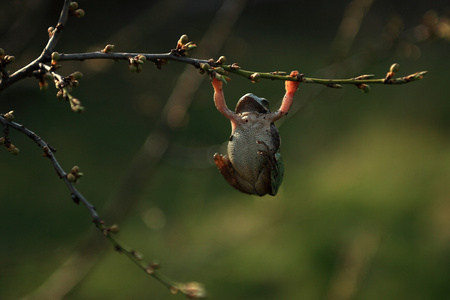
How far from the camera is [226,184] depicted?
2.52 metres

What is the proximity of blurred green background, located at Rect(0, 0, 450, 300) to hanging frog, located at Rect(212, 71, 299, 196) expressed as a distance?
2.07 ft

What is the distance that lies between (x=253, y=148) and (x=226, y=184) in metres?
1.80

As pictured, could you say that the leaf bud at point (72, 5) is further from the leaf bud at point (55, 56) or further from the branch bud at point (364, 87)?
the branch bud at point (364, 87)

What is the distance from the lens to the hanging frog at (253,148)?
725 millimetres

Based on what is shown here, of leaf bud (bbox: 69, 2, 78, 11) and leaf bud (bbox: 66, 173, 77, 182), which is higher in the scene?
leaf bud (bbox: 69, 2, 78, 11)

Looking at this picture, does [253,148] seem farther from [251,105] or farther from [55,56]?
[55,56]

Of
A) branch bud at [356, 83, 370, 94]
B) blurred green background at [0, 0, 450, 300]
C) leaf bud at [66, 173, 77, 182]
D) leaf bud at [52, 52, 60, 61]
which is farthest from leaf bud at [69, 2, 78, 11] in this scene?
blurred green background at [0, 0, 450, 300]

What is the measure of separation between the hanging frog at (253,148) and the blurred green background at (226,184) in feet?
2.07

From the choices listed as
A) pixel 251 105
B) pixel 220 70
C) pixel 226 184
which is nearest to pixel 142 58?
pixel 220 70

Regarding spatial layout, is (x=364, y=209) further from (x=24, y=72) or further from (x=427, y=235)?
(x=24, y=72)

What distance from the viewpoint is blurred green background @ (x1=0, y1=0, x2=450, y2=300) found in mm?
1541

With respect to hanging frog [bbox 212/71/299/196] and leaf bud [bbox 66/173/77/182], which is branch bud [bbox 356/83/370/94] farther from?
leaf bud [bbox 66/173/77/182]

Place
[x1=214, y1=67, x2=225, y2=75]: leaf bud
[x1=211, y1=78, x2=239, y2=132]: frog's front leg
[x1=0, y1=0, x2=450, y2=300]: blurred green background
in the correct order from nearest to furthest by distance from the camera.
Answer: [x1=214, y1=67, x2=225, y2=75]: leaf bud
[x1=211, y1=78, x2=239, y2=132]: frog's front leg
[x1=0, y1=0, x2=450, y2=300]: blurred green background

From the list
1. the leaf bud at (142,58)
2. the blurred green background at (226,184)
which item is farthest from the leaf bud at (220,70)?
the blurred green background at (226,184)
